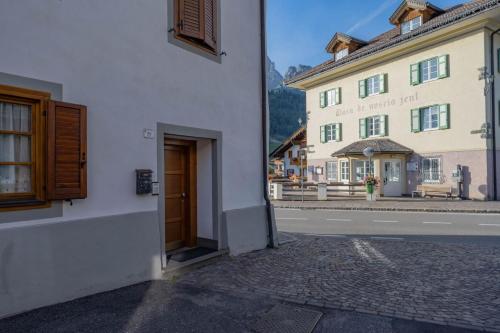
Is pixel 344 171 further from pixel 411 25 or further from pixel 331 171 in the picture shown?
pixel 411 25

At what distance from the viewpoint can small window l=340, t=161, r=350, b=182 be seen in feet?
77.5

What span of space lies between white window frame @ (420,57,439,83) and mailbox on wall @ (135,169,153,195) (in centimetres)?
1959

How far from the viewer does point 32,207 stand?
13.1 feet

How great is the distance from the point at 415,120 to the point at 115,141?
19936 mm

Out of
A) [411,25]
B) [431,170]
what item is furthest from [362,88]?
[431,170]

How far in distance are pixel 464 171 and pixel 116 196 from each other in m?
19.2

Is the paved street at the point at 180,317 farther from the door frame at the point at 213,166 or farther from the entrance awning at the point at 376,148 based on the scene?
the entrance awning at the point at 376,148

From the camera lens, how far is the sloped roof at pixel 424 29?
667 inches

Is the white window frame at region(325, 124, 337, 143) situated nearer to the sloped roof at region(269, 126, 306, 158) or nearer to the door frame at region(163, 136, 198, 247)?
the sloped roof at region(269, 126, 306, 158)

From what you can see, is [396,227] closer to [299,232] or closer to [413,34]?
[299,232]

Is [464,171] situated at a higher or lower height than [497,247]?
higher

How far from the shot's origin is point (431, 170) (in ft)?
65.4

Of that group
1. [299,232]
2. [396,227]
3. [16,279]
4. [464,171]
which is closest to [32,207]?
[16,279]

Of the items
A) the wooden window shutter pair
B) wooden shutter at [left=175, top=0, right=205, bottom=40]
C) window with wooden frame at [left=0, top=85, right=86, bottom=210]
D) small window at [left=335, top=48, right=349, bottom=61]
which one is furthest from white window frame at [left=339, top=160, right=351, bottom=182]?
window with wooden frame at [left=0, top=85, right=86, bottom=210]
